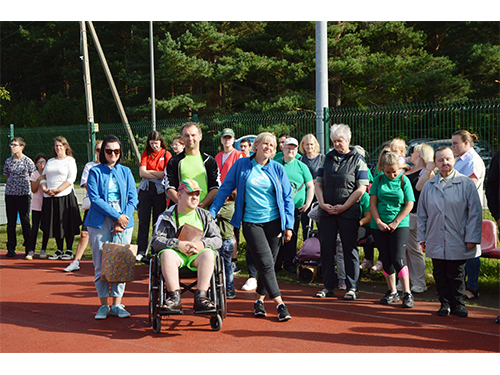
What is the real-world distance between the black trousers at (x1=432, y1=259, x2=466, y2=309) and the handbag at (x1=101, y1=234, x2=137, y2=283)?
3340 mm

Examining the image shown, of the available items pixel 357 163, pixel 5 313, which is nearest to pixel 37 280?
pixel 5 313

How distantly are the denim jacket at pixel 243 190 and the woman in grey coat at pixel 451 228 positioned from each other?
1553mm

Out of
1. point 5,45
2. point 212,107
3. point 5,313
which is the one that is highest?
point 5,45

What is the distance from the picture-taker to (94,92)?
1594 inches

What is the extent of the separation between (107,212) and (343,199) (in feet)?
9.06

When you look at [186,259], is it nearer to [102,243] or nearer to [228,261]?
[102,243]

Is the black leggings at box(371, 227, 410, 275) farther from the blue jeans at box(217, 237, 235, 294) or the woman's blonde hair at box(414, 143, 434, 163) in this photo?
the blue jeans at box(217, 237, 235, 294)

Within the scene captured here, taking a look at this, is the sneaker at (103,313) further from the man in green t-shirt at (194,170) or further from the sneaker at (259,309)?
the sneaker at (259,309)

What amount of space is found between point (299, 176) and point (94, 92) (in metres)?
36.0

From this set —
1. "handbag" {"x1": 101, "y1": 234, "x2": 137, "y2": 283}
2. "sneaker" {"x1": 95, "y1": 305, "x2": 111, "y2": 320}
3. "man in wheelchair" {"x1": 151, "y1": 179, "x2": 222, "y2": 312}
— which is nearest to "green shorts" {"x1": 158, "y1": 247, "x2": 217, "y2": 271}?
"man in wheelchair" {"x1": 151, "y1": 179, "x2": 222, "y2": 312}

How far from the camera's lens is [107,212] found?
18.8 ft

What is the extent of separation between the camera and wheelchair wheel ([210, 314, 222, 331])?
5.25 meters

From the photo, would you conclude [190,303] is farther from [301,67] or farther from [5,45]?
[5,45]

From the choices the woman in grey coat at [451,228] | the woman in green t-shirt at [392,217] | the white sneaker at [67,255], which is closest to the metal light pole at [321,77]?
the woman in green t-shirt at [392,217]
